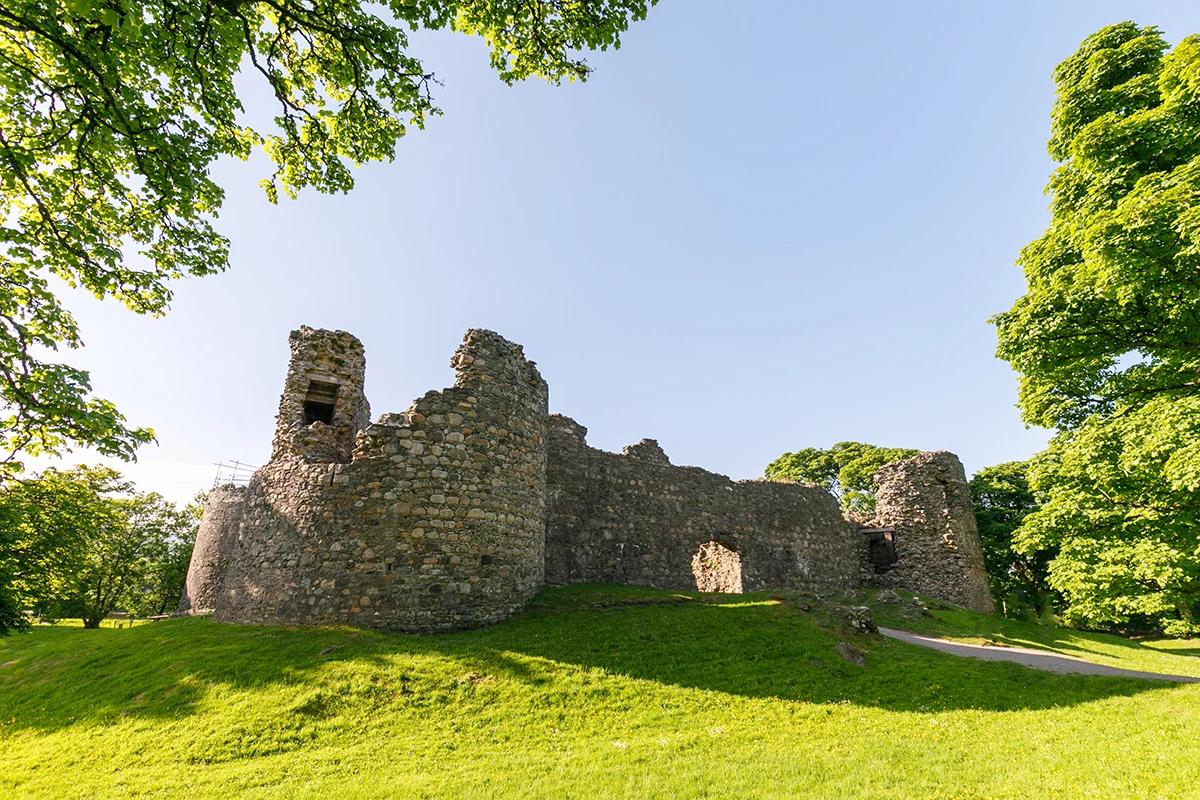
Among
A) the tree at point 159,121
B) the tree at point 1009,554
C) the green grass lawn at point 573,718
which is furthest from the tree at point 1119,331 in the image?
the tree at point 1009,554

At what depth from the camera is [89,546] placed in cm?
2503

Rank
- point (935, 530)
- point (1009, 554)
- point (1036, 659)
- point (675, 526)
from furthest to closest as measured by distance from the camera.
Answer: point (1009, 554) → point (935, 530) → point (675, 526) → point (1036, 659)

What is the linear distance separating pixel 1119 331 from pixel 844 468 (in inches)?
1402

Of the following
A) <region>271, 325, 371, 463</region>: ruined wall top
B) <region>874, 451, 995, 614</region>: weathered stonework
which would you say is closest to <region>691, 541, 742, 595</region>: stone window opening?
<region>874, 451, 995, 614</region>: weathered stonework

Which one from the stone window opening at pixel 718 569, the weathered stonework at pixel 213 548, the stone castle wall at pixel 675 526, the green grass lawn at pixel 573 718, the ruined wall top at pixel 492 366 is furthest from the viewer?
the weathered stonework at pixel 213 548

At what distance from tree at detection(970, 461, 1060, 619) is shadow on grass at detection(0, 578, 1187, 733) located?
2253 cm

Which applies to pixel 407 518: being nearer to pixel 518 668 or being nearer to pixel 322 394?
pixel 518 668

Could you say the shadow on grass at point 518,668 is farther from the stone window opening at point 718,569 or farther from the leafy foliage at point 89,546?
the stone window opening at point 718,569

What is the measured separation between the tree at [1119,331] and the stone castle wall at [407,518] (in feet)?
39.2

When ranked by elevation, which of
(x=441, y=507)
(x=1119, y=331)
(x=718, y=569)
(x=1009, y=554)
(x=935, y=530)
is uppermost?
(x=1119, y=331)

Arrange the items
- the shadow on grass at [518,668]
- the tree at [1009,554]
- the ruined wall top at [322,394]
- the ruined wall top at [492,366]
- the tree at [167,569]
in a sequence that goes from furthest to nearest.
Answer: the tree at [167,569] → the tree at [1009,554] → the ruined wall top at [322,394] → the ruined wall top at [492,366] → the shadow on grass at [518,668]

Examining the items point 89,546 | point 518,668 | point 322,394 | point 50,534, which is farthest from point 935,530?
point 89,546

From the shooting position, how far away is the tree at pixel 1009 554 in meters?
29.5

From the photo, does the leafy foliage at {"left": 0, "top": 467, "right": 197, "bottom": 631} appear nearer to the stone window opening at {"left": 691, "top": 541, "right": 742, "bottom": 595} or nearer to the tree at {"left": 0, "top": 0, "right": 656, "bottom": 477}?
the tree at {"left": 0, "top": 0, "right": 656, "bottom": 477}
